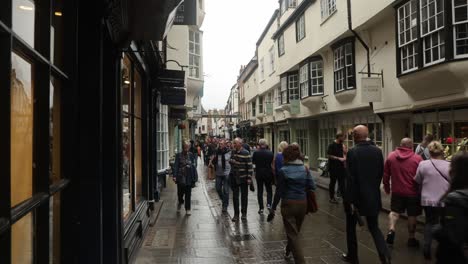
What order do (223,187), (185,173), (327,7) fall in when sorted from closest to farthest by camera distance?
(185,173) → (223,187) → (327,7)

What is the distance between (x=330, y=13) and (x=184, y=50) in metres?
6.59

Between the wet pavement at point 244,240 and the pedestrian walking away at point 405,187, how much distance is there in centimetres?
51

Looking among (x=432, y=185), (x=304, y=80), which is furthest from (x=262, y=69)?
(x=432, y=185)

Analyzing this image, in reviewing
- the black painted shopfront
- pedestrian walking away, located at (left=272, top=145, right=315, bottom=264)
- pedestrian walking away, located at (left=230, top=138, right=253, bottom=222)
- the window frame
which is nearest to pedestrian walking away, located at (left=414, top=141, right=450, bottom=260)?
pedestrian walking away, located at (left=272, top=145, right=315, bottom=264)

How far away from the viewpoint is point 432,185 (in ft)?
20.5

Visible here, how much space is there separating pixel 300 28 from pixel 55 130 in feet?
67.4

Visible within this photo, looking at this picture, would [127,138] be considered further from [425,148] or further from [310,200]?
[425,148]

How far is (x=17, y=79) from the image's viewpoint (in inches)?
103

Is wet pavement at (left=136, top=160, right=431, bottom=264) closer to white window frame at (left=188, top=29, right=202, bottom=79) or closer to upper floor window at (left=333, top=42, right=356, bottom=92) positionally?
upper floor window at (left=333, top=42, right=356, bottom=92)

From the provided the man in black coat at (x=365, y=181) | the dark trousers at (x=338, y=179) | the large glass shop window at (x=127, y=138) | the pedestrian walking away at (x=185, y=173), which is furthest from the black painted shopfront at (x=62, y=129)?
the dark trousers at (x=338, y=179)

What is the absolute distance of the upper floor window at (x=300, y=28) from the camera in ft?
72.3

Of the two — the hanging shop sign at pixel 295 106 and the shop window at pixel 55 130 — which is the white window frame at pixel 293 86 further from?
the shop window at pixel 55 130

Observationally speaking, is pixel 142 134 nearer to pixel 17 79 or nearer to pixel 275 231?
pixel 275 231

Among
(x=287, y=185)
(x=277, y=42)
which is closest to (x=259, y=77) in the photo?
(x=277, y=42)
